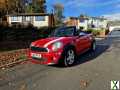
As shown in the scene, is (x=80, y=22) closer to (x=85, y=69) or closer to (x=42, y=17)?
(x=42, y=17)

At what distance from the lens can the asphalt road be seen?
6.17 metres

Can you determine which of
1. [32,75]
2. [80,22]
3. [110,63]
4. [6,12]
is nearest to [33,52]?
[32,75]

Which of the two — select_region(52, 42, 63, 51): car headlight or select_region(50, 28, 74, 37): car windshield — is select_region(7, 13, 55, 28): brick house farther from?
select_region(52, 42, 63, 51): car headlight

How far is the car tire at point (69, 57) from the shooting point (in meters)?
8.55

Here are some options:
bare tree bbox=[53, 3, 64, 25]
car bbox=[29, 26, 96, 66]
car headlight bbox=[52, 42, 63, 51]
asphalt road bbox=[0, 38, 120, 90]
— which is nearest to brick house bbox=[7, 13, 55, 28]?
bare tree bbox=[53, 3, 64, 25]

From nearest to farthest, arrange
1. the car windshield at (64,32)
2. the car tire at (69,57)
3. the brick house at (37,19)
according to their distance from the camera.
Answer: the car tire at (69,57) < the car windshield at (64,32) < the brick house at (37,19)

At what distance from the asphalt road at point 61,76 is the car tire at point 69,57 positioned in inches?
9.5

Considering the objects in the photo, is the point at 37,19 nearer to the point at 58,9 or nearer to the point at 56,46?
the point at 58,9

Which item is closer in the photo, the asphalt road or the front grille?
the asphalt road

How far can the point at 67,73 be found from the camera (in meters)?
7.61

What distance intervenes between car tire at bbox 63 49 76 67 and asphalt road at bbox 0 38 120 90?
0.24 meters

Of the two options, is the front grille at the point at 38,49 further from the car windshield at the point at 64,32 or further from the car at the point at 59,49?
the car windshield at the point at 64,32

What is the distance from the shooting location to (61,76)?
23.7ft

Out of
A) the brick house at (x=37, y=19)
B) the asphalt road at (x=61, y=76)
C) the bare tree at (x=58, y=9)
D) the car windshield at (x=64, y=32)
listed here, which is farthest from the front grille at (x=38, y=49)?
the bare tree at (x=58, y=9)
